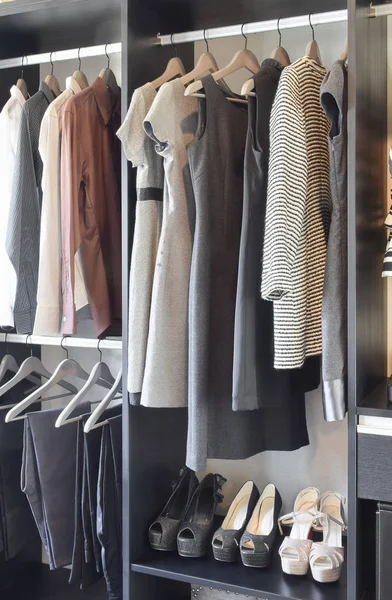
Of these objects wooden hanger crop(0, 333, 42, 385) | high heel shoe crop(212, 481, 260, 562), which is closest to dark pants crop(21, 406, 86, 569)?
wooden hanger crop(0, 333, 42, 385)

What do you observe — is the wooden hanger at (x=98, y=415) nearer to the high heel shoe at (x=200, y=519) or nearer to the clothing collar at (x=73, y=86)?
the high heel shoe at (x=200, y=519)

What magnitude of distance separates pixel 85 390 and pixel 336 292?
861mm

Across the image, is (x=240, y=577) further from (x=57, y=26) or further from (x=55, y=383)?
(x=57, y=26)

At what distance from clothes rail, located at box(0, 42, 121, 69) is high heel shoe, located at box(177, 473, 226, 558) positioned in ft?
4.44

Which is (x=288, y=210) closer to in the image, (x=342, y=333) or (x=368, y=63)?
(x=342, y=333)

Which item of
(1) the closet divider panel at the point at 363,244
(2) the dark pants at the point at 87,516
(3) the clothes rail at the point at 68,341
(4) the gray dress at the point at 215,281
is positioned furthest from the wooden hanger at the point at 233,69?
(2) the dark pants at the point at 87,516

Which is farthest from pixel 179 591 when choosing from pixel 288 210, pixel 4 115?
pixel 4 115

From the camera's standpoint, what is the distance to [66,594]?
212cm

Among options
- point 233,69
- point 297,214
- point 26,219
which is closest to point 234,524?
point 297,214

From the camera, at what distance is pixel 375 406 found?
4.79 ft

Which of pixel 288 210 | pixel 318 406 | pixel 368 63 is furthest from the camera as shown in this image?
pixel 318 406

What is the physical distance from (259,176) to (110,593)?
4.17 ft

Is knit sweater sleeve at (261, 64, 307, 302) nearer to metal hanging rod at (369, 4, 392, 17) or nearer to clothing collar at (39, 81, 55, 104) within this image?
metal hanging rod at (369, 4, 392, 17)

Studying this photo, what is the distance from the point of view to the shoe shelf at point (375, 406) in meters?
1.43
